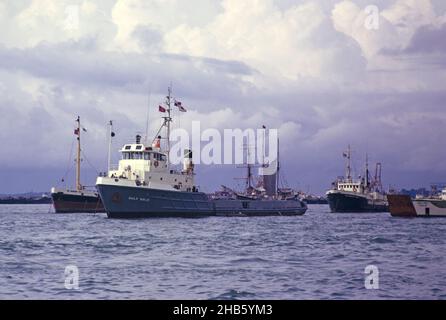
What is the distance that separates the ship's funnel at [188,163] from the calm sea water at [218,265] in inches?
1329

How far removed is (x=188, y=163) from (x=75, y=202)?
29.6m

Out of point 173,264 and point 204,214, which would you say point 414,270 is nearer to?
point 173,264

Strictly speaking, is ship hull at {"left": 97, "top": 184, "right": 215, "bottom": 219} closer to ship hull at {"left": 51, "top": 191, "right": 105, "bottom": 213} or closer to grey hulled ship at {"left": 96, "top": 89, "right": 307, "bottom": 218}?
grey hulled ship at {"left": 96, "top": 89, "right": 307, "bottom": 218}

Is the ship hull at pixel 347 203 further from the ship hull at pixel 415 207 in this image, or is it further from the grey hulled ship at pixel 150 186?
the grey hulled ship at pixel 150 186

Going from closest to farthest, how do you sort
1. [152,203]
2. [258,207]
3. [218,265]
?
[218,265] < [152,203] < [258,207]

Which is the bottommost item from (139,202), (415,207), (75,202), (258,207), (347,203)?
(415,207)

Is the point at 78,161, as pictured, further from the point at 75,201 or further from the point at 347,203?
the point at 347,203

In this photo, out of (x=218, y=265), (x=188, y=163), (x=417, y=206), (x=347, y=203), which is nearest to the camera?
(x=218, y=265)

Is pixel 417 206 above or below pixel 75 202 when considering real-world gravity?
below

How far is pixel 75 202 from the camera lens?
108m

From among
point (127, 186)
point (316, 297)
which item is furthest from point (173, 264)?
point (127, 186)

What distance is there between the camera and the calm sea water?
24.7m

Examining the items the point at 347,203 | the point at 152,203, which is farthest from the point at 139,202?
the point at 347,203
